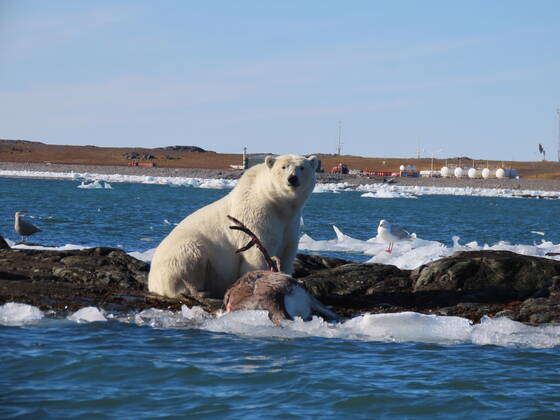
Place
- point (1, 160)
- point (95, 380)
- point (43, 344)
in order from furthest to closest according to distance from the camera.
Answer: point (1, 160)
point (43, 344)
point (95, 380)

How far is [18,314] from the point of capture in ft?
29.7

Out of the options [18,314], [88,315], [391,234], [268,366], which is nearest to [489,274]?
[268,366]

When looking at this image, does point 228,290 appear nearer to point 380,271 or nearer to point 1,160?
point 380,271

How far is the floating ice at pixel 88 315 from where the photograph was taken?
360 inches

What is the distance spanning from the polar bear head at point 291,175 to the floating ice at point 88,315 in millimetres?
2392

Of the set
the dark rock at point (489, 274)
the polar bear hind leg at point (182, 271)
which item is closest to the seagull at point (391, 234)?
the dark rock at point (489, 274)

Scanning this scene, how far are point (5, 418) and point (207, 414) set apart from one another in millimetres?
1361

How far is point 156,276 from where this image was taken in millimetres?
10227

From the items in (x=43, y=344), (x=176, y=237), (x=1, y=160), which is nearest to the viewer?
(x=43, y=344)

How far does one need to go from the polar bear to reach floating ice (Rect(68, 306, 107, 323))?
111cm

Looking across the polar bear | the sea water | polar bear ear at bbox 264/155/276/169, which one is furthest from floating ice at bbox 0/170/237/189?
the sea water

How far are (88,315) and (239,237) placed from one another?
192 cm

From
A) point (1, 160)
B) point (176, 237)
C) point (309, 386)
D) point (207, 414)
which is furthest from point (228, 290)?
point (1, 160)

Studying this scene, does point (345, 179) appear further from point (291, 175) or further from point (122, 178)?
point (291, 175)
